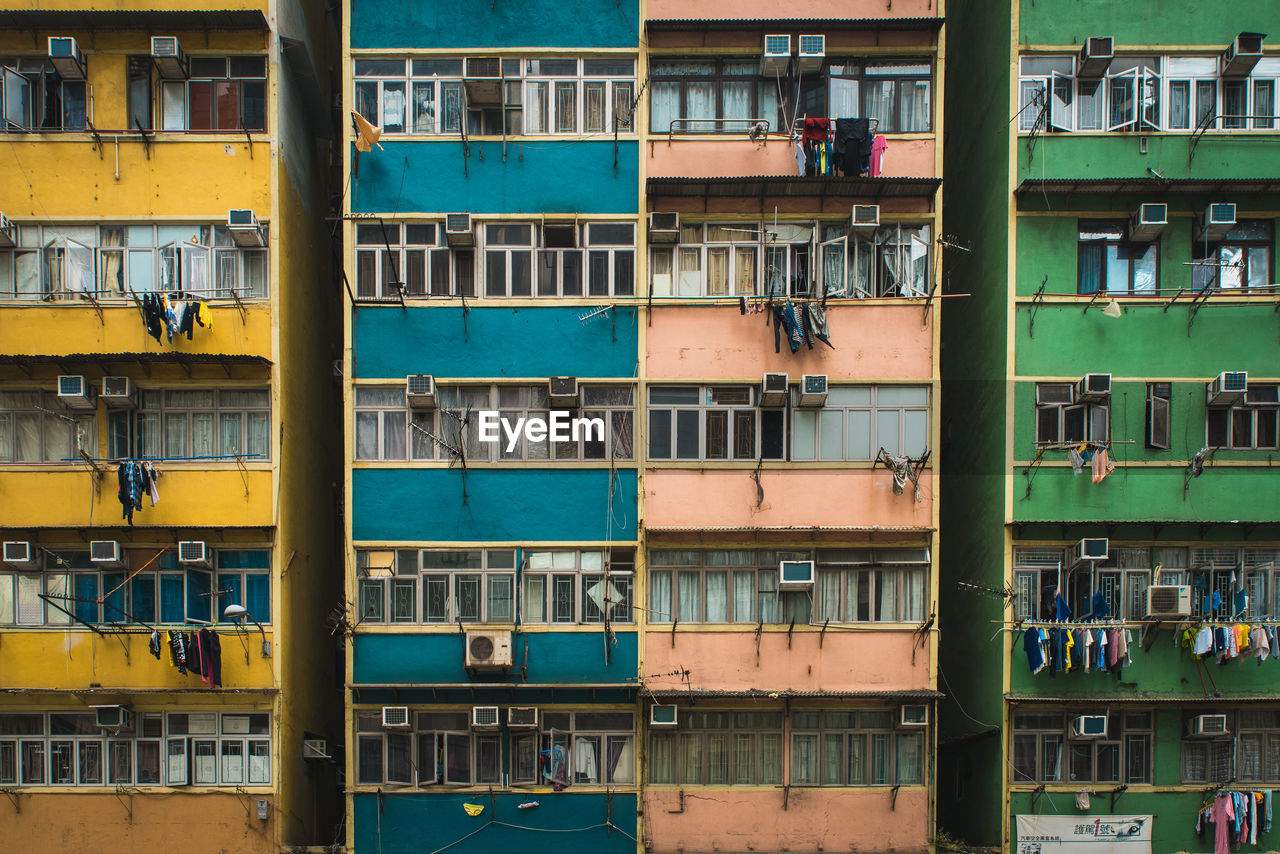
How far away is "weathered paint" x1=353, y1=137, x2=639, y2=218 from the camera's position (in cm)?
1421

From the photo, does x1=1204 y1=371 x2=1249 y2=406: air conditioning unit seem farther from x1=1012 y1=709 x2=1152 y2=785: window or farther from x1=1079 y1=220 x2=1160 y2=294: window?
x1=1012 y1=709 x2=1152 y2=785: window

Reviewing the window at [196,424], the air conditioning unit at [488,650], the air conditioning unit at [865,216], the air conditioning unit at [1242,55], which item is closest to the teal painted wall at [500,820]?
the air conditioning unit at [488,650]

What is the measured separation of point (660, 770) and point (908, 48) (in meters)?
12.0

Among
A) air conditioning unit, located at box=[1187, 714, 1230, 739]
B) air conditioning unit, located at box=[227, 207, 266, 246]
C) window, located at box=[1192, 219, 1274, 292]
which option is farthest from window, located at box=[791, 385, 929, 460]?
air conditioning unit, located at box=[227, 207, 266, 246]

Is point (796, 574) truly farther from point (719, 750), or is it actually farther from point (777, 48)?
point (777, 48)

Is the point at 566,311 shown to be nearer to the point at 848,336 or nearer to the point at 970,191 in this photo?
the point at 848,336

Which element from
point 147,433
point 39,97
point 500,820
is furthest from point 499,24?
point 500,820

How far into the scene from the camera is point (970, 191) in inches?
610

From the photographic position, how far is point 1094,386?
44.1 feet

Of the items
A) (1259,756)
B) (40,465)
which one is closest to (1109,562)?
(1259,756)

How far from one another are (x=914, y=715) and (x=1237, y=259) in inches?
348

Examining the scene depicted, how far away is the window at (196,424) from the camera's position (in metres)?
13.9

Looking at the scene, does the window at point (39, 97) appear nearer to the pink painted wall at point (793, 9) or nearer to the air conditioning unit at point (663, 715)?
the pink painted wall at point (793, 9)

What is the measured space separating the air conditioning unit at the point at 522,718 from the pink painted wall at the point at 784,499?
11.1 ft
